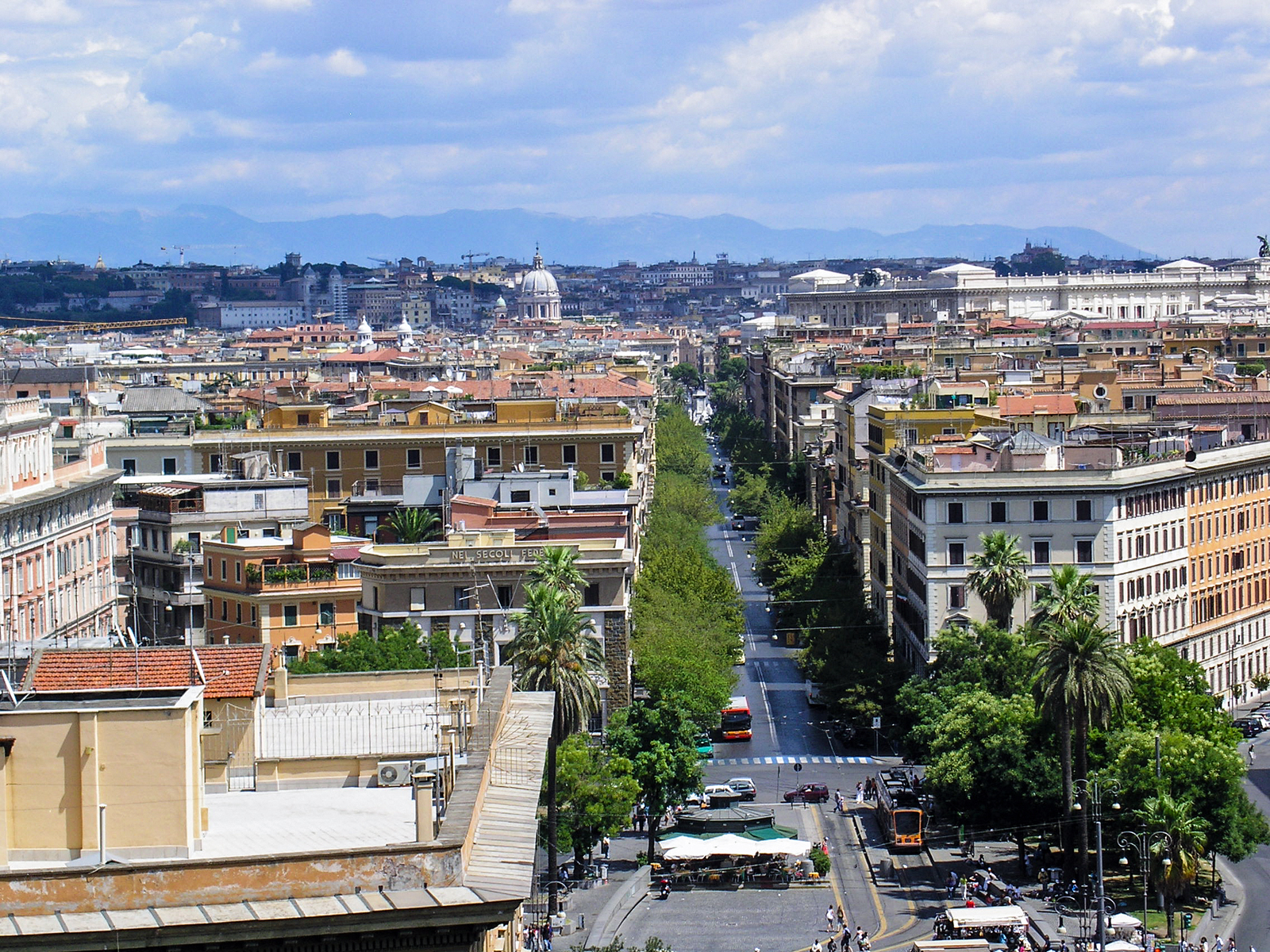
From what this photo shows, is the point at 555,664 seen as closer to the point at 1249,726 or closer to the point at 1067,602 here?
the point at 1067,602

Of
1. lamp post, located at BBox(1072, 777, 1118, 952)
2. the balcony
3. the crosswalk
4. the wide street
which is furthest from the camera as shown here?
the crosswalk

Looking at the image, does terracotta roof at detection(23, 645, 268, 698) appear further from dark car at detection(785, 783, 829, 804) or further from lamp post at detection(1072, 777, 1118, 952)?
dark car at detection(785, 783, 829, 804)

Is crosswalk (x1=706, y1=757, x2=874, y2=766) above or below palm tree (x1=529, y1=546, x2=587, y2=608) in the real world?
A: below

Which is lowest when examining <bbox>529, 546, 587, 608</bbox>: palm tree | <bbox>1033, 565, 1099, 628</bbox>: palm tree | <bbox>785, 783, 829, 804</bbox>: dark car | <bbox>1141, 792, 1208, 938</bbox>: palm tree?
<bbox>785, 783, 829, 804</bbox>: dark car

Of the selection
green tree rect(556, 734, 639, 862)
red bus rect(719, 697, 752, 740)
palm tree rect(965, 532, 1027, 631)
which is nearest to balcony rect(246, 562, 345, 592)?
green tree rect(556, 734, 639, 862)

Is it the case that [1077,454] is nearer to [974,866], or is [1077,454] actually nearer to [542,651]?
[974,866]
